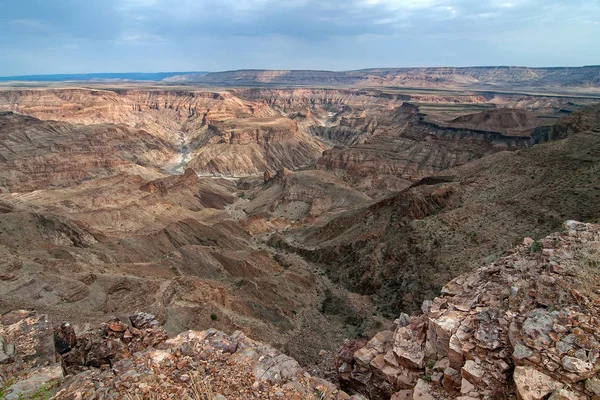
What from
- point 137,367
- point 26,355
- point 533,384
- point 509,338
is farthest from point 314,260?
point 533,384

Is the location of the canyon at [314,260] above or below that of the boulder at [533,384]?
below

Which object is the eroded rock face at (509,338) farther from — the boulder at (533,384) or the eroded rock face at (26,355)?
the eroded rock face at (26,355)

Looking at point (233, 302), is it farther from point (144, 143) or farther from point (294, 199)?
point (144, 143)

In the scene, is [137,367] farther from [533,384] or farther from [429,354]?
[533,384]

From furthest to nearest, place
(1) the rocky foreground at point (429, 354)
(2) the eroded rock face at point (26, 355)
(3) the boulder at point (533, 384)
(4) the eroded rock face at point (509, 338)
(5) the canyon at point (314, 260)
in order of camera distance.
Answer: (2) the eroded rock face at point (26, 355)
(5) the canyon at point (314, 260)
(1) the rocky foreground at point (429, 354)
(4) the eroded rock face at point (509, 338)
(3) the boulder at point (533, 384)

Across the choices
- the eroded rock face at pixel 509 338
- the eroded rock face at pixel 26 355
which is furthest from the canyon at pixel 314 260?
the eroded rock face at pixel 26 355

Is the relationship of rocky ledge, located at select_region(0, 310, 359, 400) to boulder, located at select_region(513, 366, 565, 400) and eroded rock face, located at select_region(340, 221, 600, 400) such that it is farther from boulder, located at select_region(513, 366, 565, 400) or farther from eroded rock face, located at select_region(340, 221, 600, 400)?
boulder, located at select_region(513, 366, 565, 400)

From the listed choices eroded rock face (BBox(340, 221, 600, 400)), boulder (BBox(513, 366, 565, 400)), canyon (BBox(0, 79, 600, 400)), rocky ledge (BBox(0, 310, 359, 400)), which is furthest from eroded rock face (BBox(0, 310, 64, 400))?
boulder (BBox(513, 366, 565, 400))

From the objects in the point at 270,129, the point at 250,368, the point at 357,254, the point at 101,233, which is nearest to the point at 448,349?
the point at 250,368
